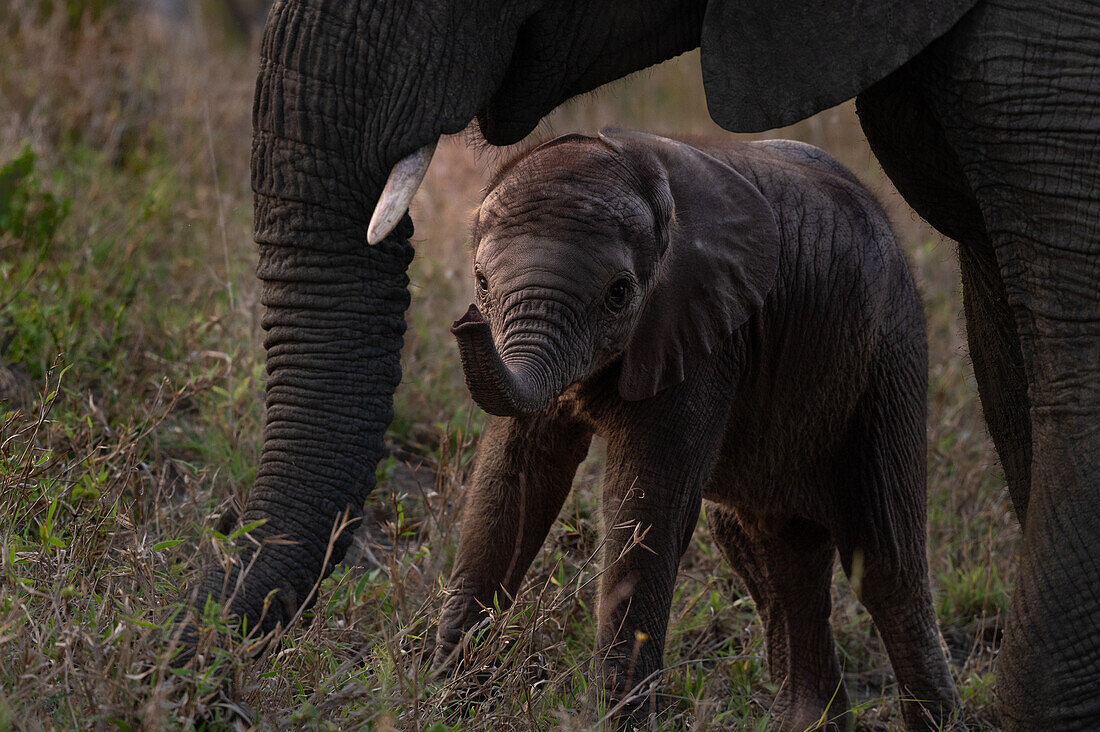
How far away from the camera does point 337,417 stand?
3041 mm

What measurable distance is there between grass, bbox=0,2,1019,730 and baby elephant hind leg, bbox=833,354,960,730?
28 centimetres

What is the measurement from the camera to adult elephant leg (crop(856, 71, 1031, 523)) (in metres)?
3.23

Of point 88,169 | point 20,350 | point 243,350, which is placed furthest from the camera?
point 88,169

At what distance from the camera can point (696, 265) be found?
3.72m

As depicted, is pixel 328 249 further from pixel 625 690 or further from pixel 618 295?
pixel 625 690

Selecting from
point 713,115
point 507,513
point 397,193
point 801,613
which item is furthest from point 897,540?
point 397,193

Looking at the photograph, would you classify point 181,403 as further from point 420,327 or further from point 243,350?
point 420,327

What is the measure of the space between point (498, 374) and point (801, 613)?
78.2 inches

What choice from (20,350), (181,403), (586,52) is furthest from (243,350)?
(586,52)

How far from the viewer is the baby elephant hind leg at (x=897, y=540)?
167 inches

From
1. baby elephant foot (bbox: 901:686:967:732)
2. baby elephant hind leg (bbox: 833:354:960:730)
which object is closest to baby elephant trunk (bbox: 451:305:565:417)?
baby elephant hind leg (bbox: 833:354:960:730)

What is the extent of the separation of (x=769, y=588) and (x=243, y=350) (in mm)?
2375

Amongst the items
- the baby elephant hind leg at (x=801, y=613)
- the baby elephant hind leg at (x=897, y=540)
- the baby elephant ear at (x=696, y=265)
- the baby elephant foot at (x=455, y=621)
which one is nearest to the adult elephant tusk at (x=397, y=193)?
the baby elephant ear at (x=696, y=265)

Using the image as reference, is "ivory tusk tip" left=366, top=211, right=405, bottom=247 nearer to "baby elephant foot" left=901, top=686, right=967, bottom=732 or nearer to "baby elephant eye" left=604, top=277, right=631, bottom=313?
"baby elephant eye" left=604, top=277, right=631, bottom=313
